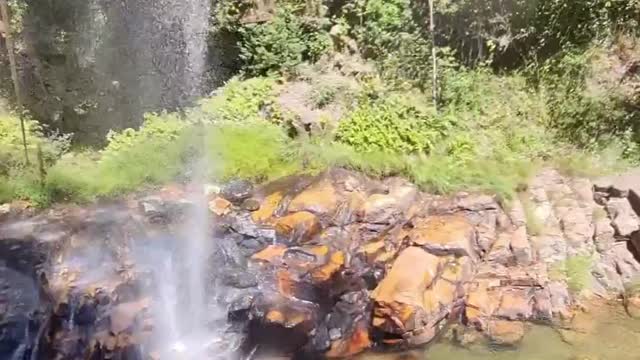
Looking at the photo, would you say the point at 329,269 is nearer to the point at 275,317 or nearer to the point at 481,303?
the point at 275,317

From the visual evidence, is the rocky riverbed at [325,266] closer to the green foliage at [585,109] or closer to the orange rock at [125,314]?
the orange rock at [125,314]

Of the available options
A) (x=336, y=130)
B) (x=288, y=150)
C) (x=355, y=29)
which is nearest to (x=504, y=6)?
(x=355, y=29)

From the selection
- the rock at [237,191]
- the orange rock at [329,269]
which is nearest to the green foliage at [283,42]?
the rock at [237,191]

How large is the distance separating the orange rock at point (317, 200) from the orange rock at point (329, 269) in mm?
559

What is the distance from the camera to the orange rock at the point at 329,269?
6957mm

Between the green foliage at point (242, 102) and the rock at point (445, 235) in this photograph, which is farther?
the green foliage at point (242, 102)

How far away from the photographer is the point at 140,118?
35.1ft

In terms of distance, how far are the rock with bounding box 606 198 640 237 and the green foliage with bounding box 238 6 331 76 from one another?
4355 millimetres

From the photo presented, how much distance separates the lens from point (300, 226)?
7.38 meters

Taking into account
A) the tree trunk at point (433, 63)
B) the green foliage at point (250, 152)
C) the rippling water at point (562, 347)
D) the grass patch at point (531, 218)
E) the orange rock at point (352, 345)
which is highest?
the tree trunk at point (433, 63)

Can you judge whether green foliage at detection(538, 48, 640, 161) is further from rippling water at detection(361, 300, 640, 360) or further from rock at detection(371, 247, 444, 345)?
rock at detection(371, 247, 444, 345)

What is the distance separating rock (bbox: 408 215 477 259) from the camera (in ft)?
23.2

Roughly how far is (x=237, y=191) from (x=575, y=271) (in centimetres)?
375

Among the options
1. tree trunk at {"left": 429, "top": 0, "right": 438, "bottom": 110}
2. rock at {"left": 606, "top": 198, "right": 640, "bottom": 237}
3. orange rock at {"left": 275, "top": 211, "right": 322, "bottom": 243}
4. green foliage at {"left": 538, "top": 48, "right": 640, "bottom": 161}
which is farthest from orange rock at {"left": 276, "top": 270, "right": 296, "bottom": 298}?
green foliage at {"left": 538, "top": 48, "right": 640, "bottom": 161}
